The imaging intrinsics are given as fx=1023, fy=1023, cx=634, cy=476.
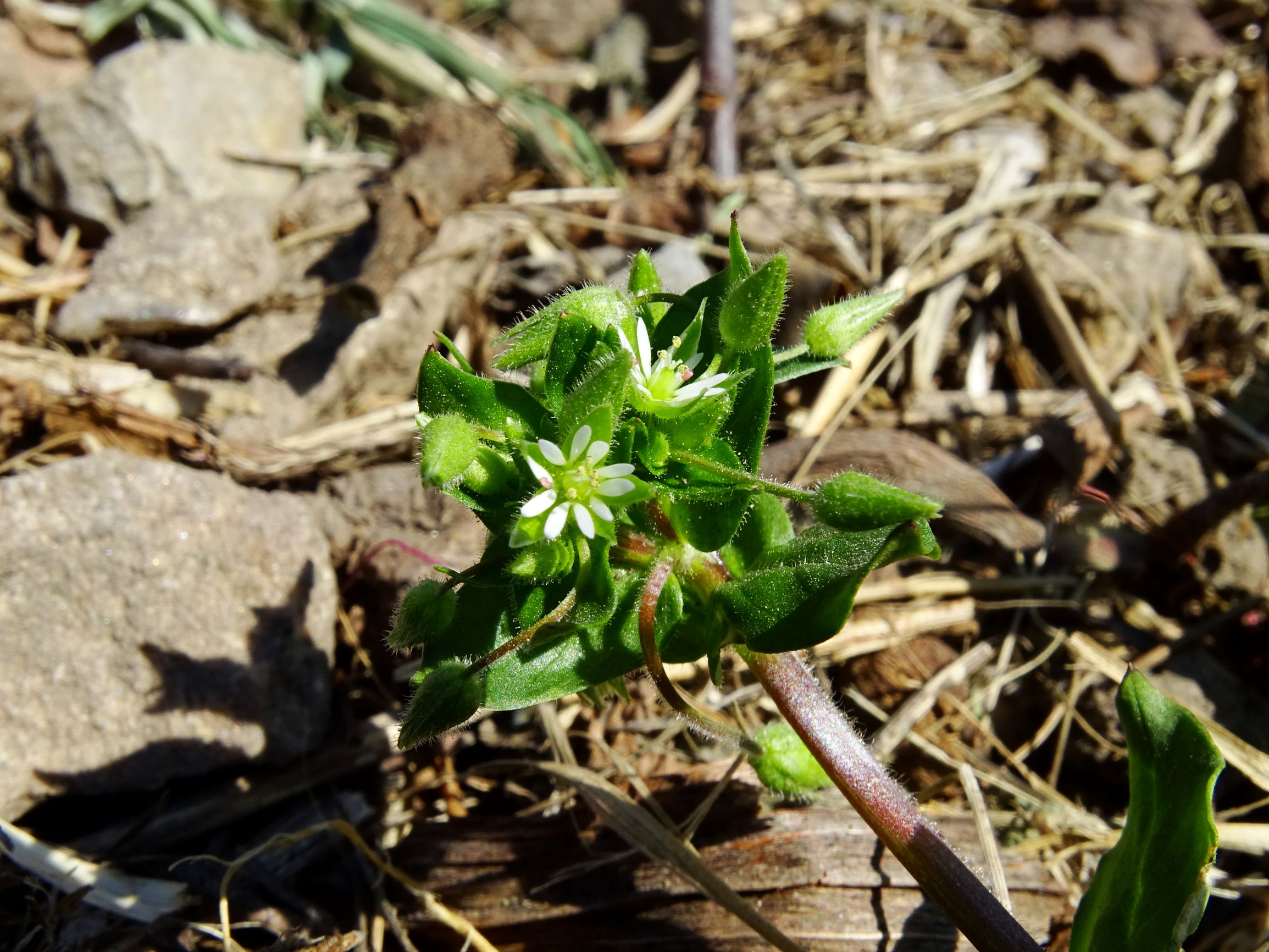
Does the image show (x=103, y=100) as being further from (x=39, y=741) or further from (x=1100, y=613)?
(x=1100, y=613)

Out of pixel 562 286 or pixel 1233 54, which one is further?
pixel 1233 54

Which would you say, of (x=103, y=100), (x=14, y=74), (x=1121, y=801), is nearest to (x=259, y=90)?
(x=103, y=100)

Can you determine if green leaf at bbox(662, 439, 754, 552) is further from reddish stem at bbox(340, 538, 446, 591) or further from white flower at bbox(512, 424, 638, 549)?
reddish stem at bbox(340, 538, 446, 591)

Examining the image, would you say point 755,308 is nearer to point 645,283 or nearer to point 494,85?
point 645,283

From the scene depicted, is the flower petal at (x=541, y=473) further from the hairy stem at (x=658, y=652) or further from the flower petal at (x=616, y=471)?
the hairy stem at (x=658, y=652)

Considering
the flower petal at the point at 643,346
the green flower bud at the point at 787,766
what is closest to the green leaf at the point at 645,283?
the flower petal at the point at 643,346

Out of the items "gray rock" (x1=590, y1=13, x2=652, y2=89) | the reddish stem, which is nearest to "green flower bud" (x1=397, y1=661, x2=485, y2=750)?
the reddish stem
